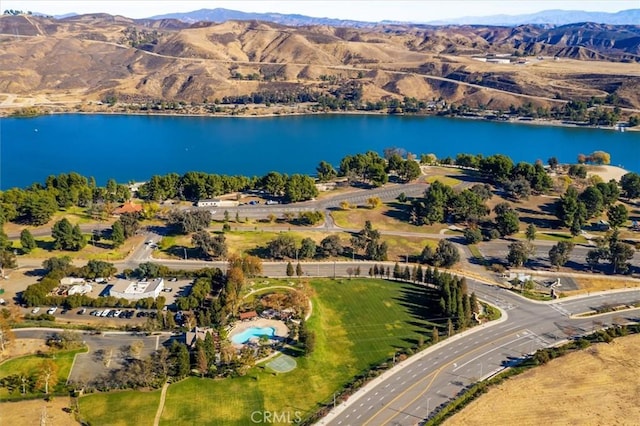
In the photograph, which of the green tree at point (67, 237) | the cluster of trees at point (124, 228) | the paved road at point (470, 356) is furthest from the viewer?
the cluster of trees at point (124, 228)

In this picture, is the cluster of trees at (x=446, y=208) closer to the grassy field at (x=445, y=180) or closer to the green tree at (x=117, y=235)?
the grassy field at (x=445, y=180)

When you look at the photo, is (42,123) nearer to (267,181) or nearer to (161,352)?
(267,181)

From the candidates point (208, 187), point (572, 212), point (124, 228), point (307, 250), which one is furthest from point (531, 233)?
point (124, 228)

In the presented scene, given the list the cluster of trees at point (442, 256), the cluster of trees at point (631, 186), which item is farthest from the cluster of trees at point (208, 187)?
the cluster of trees at point (631, 186)

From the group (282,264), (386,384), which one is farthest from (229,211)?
(386,384)

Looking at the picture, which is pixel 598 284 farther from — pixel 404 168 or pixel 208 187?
pixel 208 187
